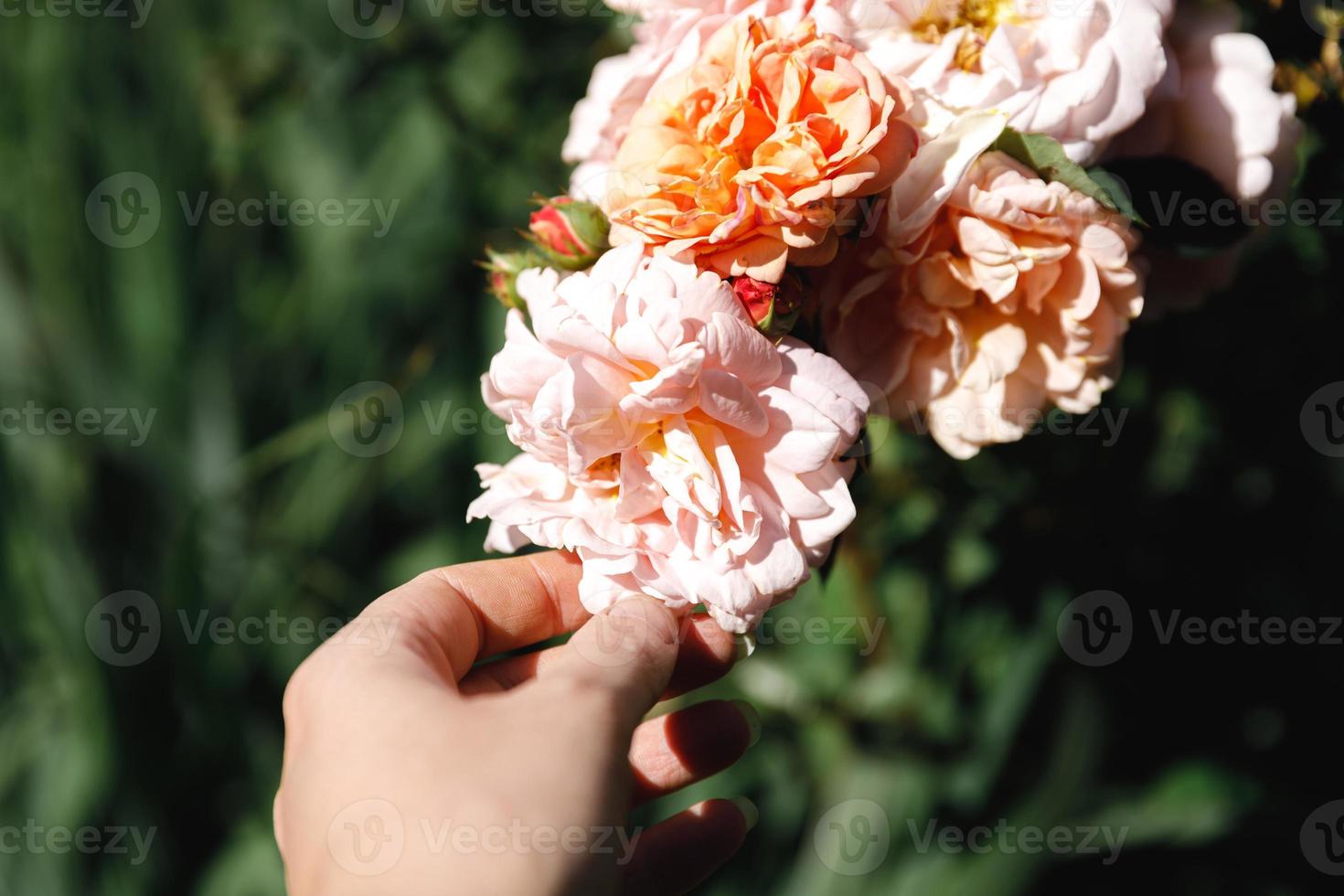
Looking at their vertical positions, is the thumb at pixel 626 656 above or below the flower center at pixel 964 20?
below

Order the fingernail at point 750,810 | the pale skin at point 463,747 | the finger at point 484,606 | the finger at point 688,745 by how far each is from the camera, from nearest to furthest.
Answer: the pale skin at point 463,747
the finger at point 484,606
the finger at point 688,745
the fingernail at point 750,810

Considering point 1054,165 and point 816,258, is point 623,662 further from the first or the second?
point 1054,165

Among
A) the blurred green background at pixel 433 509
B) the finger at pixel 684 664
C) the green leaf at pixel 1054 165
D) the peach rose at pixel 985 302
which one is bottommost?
the blurred green background at pixel 433 509

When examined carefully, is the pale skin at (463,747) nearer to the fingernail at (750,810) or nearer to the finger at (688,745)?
the finger at (688,745)

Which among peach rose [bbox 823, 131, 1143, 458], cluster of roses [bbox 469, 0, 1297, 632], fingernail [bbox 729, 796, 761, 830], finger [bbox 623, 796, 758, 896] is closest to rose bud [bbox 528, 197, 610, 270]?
cluster of roses [bbox 469, 0, 1297, 632]

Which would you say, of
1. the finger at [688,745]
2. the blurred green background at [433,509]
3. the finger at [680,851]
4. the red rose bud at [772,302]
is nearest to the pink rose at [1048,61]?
the red rose bud at [772,302]

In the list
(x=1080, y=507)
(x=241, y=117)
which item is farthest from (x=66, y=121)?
(x=1080, y=507)
